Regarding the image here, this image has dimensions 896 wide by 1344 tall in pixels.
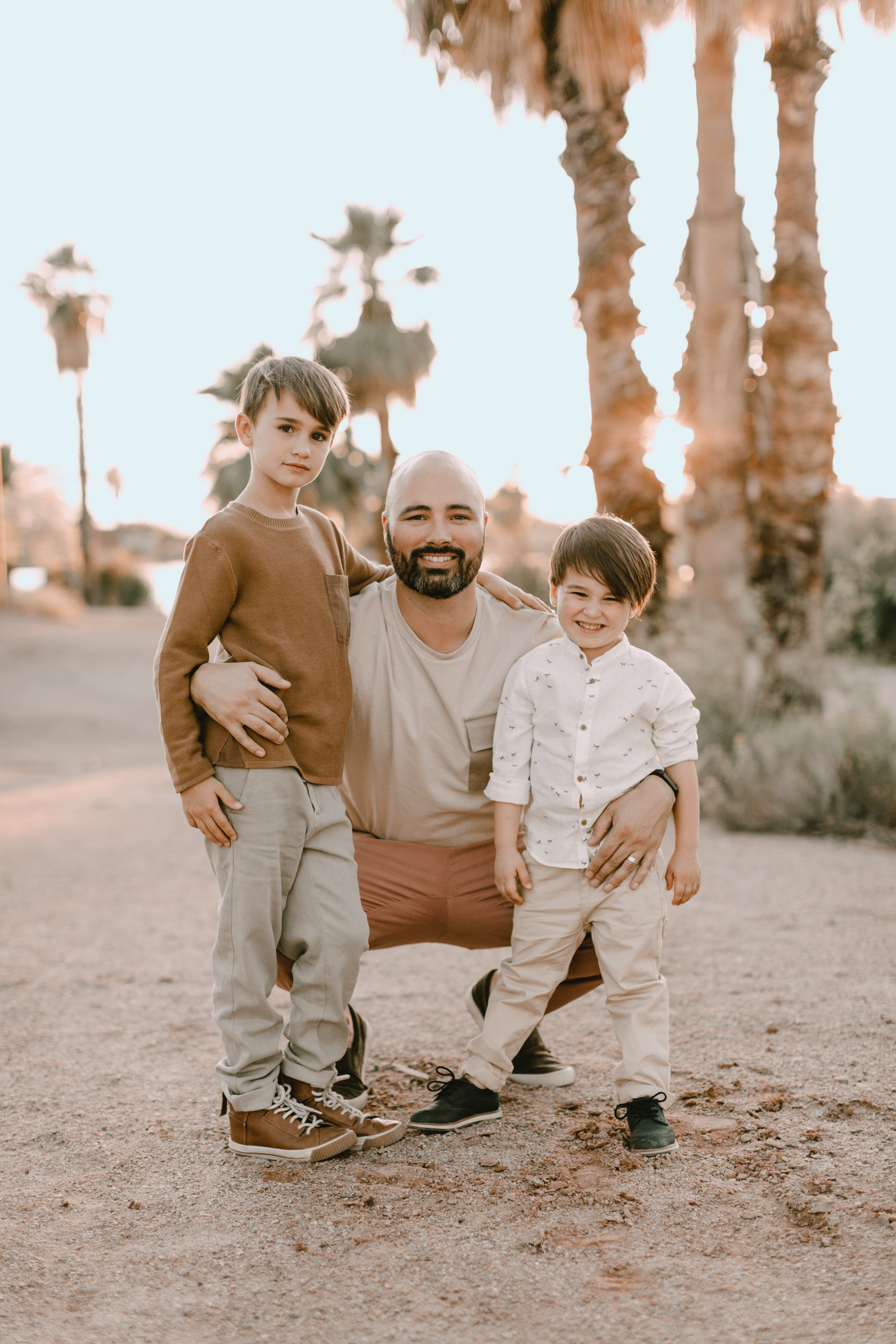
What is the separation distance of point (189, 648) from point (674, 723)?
1288mm

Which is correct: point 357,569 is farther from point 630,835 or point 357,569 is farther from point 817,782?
point 817,782

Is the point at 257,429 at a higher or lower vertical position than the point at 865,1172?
higher

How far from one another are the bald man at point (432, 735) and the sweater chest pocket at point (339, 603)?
0.21 meters

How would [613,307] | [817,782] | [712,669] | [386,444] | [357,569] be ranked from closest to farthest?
[357,569] → [817,782] → [712,669] → [613,307] → [386,444]

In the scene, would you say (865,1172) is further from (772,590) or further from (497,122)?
(497,122)

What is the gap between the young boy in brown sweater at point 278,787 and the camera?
2674 mm

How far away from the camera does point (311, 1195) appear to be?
2482 millimetres

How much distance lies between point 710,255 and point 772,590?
10.1ft

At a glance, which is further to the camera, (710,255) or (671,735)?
(710,255)

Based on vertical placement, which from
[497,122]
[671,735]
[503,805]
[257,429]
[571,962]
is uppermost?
[497,122]

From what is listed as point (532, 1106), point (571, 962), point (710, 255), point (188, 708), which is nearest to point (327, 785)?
point (188, 708)

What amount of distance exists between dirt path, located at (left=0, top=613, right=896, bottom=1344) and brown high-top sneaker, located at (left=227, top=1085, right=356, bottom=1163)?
44 millimetres

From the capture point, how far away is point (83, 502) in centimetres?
3634

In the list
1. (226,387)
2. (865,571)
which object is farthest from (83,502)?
(865,571)
